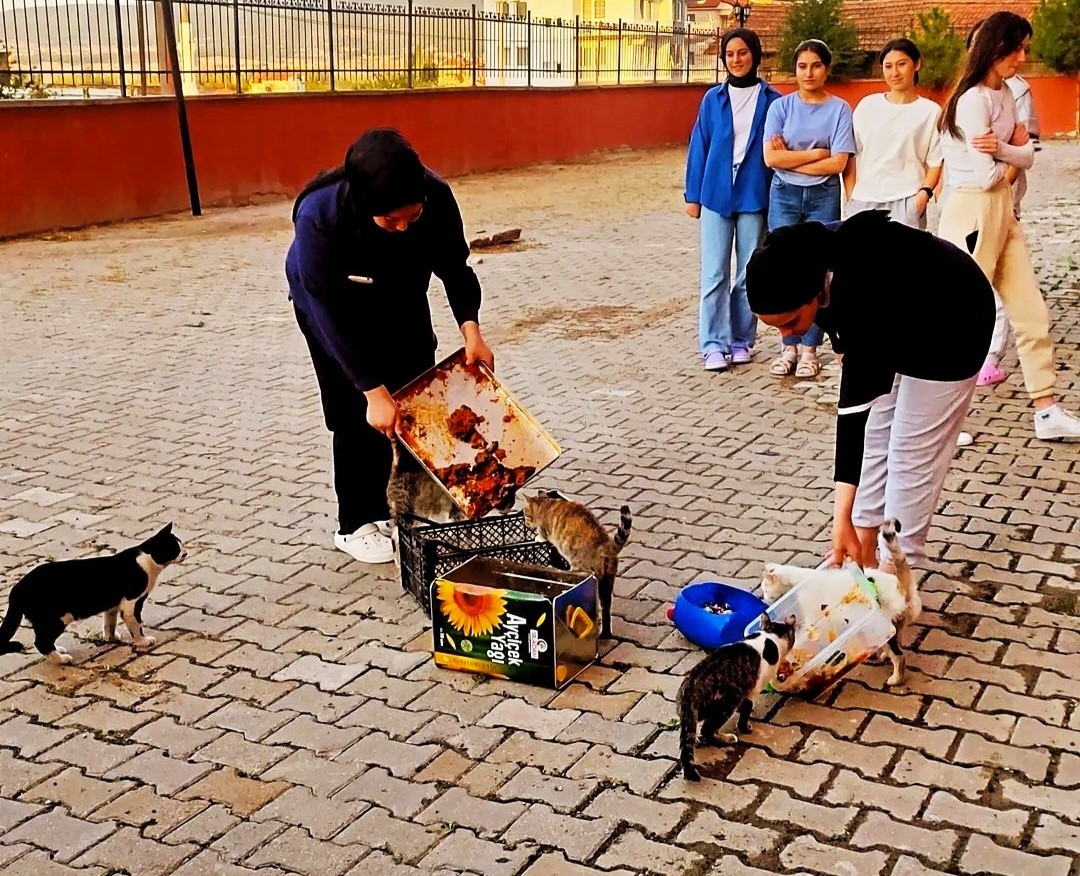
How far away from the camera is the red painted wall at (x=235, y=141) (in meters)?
15.5

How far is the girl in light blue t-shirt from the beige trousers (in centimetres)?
108

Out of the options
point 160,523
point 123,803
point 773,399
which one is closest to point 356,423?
point 160,523

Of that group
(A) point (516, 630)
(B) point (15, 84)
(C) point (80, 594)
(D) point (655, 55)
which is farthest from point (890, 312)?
(D) point (655, 55)

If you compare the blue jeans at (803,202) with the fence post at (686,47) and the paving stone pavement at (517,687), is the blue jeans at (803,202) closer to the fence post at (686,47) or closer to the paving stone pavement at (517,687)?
the paving stone pavement at (517,687)

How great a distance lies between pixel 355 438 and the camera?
541 centimetres

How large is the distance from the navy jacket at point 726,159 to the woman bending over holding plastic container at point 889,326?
12.8ft

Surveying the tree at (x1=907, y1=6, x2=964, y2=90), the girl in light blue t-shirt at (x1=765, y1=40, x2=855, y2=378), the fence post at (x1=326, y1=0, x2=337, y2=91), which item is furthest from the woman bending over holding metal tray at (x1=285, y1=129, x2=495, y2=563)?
the tree at (x1=907, y1=6, x2=964, y2=90)

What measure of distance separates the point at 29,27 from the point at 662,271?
8654 mm

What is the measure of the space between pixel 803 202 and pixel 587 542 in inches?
170

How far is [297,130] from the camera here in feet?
63.3

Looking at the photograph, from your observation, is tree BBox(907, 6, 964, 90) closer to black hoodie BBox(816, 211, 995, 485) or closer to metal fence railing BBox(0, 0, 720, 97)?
metal fence railing BBox(0, 0, 720, 97)

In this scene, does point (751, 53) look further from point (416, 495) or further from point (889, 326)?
point (889, 326)

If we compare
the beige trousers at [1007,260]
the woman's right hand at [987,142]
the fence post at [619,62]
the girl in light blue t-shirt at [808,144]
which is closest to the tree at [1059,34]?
the fence post at [619,62]

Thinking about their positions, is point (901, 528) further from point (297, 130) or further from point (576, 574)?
point (297, 130)
